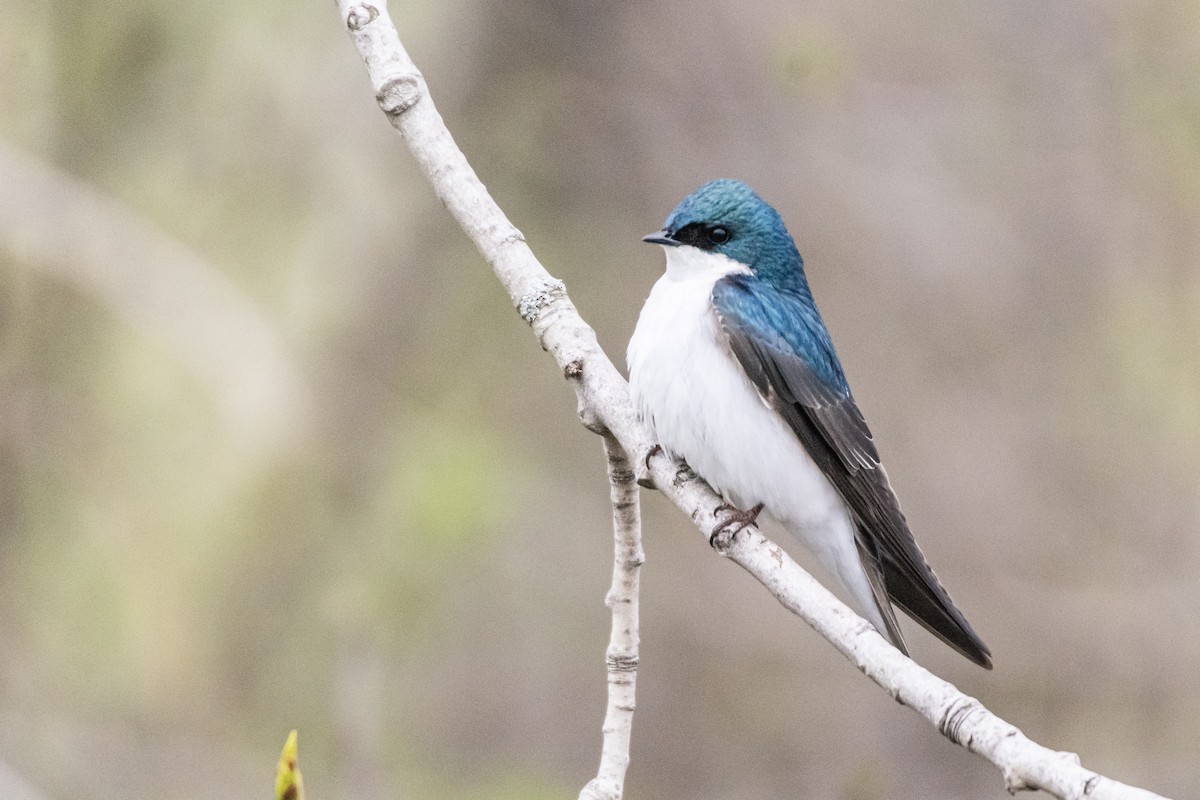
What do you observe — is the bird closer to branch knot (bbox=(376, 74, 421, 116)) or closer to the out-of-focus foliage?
branch knot (bbox=(376, 74, 421, 116))

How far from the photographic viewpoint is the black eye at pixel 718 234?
362 centimetres

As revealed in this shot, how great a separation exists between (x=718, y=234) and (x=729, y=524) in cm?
124

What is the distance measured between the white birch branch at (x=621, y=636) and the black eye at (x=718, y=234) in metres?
1.07

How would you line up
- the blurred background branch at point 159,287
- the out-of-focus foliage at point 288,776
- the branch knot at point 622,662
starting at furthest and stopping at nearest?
the blurred background branch at point 159,287 < the branch knot at point 622,662 < the out-of-focus foliage at point 288,776

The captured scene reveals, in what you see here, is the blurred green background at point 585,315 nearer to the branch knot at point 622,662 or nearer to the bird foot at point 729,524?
the bird foot at point 729,524

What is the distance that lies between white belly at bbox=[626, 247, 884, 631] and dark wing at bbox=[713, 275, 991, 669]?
37mm

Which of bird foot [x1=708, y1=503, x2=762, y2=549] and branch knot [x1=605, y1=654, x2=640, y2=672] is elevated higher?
bird foot [x1=708, y1=503, x2=762, y2=549]

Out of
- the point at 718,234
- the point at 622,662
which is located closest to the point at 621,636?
the point at 622,662

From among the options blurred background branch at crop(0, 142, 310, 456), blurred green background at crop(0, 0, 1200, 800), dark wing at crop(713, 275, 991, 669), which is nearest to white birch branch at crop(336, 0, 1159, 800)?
dark wing at crop(713, 275, 991, 669)

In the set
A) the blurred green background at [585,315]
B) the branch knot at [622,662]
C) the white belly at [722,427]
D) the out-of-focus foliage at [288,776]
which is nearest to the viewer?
the out-of-focus foliage at [288,776]

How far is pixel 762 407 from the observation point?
3.43 meters

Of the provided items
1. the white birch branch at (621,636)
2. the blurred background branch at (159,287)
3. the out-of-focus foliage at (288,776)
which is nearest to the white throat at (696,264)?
the white birch branch at (621,636)

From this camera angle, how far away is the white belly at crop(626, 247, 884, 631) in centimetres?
315

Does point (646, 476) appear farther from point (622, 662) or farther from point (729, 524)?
point (622, 662)
